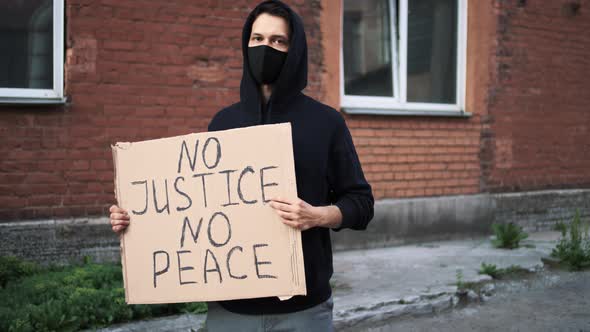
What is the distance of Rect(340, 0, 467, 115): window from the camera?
6.56 metres

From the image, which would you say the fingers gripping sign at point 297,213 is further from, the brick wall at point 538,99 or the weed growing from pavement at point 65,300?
the brick wall at point 538,99

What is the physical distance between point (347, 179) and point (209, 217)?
19.1 inches

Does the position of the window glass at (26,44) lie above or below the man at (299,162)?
above

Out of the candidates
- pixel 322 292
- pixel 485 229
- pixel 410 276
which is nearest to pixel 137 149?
pixel 322 292

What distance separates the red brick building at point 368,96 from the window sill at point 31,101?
0.6 inches

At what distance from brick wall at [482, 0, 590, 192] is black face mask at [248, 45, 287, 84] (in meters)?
5.66

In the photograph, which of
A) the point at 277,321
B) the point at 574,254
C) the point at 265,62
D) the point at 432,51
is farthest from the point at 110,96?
the point at 574,254

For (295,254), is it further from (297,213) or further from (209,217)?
(209,217)

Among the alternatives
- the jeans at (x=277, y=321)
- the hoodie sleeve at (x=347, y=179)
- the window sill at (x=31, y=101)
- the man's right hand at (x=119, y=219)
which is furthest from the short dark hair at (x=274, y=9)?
the window sill at (x=31, y=101)

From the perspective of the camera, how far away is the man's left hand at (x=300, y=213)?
1.69m

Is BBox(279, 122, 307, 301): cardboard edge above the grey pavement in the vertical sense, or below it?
above

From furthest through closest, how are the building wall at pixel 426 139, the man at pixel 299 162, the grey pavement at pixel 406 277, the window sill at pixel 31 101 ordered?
the building wall at pixel 426 139, the window sill at pixel 31 101, the grey pavement at pixel 406 277, the man at pixel 299 162

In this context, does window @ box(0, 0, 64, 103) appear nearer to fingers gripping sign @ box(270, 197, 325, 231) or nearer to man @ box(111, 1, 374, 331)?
man @ box(111, 1, 374, 331)

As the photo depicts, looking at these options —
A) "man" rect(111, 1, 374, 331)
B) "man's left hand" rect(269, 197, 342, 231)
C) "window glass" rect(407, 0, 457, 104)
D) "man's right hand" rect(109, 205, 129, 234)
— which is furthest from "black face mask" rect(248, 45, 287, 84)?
"window glass" rect(407, 0, 457, 104)
